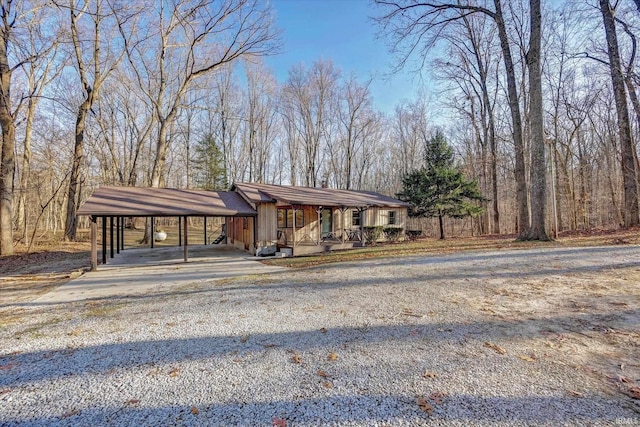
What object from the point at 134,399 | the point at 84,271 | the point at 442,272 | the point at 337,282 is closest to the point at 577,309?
the point at 442,272

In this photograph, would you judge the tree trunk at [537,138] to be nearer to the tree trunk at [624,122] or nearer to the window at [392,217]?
the tree trunk at [624,122]

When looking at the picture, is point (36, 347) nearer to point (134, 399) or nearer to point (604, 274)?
point (134, 399)

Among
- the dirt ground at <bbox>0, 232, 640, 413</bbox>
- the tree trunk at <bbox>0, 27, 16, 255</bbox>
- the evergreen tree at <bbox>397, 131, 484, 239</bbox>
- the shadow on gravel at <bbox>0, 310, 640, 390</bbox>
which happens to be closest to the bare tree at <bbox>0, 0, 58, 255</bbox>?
the tree trunk at <bbox>0, 27, 16, 255</bbox>

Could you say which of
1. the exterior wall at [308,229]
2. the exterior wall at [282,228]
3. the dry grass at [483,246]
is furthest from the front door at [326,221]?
the dry grass at [483,246]

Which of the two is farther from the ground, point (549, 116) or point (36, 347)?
point (549, 116)

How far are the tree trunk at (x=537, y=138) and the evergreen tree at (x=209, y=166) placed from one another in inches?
1038

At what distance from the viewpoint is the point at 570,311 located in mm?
4367

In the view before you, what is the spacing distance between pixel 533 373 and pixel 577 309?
7.60 feet

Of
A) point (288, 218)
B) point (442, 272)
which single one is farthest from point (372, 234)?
point (442, 272)

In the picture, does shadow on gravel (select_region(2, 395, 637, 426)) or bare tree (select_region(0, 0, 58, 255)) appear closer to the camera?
shadow on gravel (select_region(2, 395, 637, 426))

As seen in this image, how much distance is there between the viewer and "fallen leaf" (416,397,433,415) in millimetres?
2379

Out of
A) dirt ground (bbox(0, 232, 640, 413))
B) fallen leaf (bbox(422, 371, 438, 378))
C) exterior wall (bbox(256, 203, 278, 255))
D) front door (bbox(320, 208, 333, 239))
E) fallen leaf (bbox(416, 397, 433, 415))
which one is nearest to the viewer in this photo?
fallen leaf (bbox(416, 397, 433, 415))

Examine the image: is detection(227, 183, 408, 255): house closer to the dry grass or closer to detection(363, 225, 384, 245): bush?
detection(363, 225, 384, 245): bush

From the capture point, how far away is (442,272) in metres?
7.21
